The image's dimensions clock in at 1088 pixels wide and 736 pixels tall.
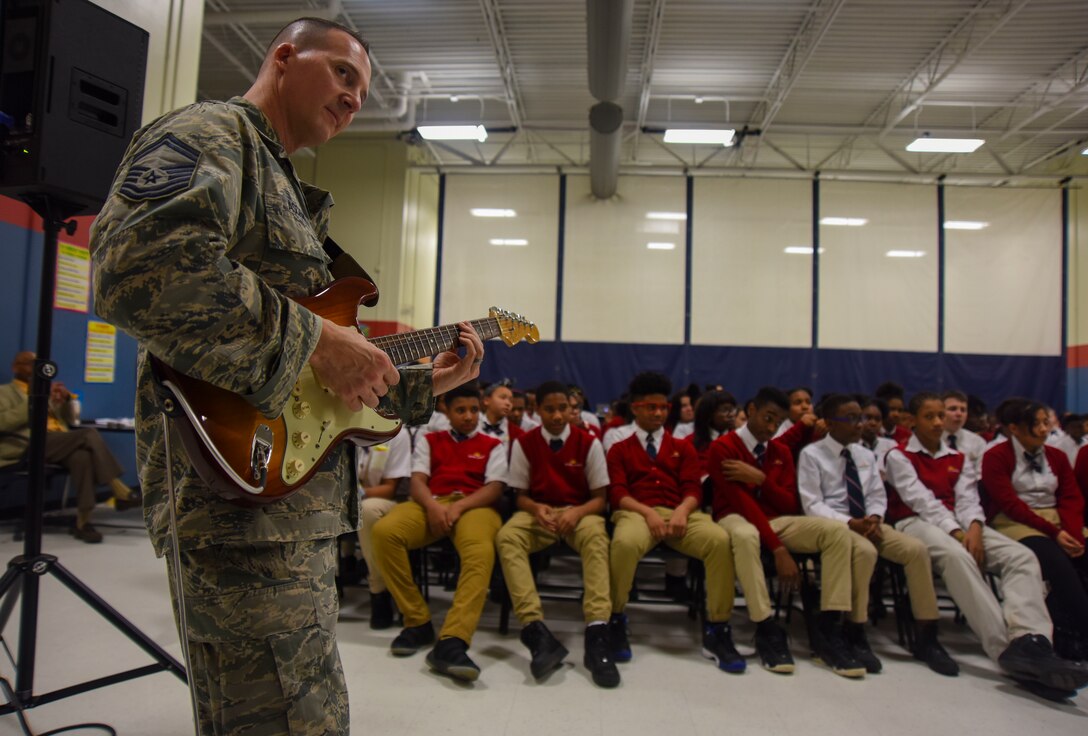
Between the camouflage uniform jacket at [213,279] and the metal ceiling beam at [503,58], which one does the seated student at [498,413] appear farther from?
the metal ceiling beam at [503,58]

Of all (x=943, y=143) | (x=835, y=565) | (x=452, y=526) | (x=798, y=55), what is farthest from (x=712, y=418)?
(x=943, y=143)

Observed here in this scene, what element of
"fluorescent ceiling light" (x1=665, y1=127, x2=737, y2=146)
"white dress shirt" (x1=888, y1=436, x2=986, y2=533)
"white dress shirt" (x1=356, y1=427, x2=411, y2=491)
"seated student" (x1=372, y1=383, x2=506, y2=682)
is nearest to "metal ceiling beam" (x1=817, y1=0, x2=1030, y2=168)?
"fluorescent ceiling light" (x1=665, y1=127, x2=737, y2=146)

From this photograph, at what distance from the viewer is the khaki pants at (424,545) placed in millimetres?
2580

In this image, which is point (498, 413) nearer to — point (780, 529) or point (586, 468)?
point (586, 468)

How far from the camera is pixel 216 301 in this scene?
2.35 ft

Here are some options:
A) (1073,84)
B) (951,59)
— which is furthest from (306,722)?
(1073,84)

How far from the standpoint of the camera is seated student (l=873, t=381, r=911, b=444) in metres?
4.31

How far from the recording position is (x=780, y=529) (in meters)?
3.00

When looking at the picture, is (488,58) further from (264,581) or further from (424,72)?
(264,581)

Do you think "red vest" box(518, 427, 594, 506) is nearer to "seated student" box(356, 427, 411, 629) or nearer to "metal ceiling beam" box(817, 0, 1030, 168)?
Answer: "seated student" box(356, 427, 411, 629)

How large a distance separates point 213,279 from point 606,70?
651cm

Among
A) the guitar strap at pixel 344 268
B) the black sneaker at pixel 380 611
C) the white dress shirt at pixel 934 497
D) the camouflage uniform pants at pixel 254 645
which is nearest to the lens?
the camouflage uniform pants at pixel 254 645

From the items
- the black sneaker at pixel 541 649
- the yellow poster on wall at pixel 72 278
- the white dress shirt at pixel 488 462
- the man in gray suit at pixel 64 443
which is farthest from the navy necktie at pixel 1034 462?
the yellow poster on wall at pixel 72 278

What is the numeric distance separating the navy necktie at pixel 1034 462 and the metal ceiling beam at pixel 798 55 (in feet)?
17.2
